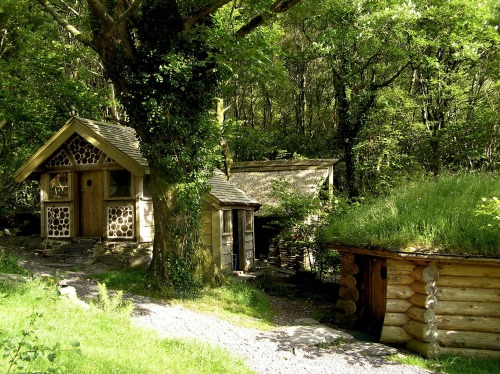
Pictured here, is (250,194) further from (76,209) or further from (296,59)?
(296,59)

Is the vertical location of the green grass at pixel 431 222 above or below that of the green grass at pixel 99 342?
above

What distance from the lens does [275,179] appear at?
2125 centimetres

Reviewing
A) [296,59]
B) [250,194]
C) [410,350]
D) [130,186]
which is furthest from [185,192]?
[296,59]

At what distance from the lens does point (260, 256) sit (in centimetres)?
2069

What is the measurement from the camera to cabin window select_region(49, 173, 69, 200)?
16.5m

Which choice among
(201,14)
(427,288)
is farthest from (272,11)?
(427,288)

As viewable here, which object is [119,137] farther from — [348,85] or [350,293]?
[348,85]

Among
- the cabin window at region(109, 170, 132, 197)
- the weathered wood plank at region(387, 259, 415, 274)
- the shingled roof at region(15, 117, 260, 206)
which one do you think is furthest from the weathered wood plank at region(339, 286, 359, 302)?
the cabin window at region(109, 170, 132, 197)

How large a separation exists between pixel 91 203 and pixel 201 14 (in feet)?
28.3

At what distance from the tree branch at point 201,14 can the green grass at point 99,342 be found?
6.89m

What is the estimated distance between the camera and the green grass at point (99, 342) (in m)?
5.36

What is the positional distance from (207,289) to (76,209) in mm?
Result: 7235

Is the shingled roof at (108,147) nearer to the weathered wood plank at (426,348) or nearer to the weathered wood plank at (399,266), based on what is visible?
the weathered wood plank at (399,266)

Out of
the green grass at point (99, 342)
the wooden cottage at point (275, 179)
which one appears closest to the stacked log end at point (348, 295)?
the green grass at point (99, 342)
